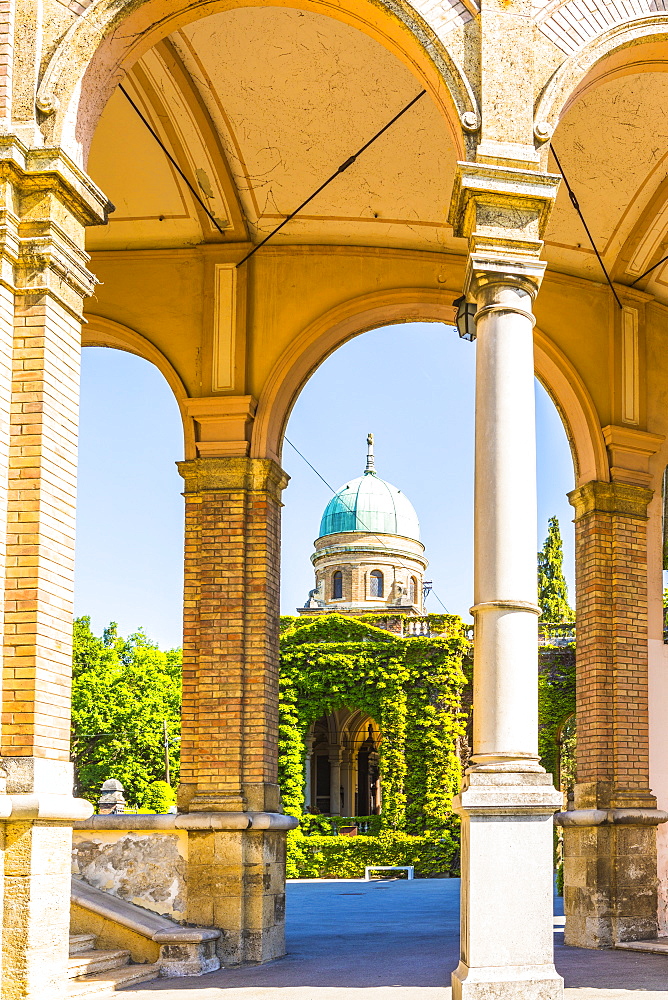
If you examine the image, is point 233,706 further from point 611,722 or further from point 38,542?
point 38,542

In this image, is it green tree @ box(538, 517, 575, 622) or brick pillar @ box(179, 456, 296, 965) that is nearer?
brick pillar @ box(179, 456, 296, 965)

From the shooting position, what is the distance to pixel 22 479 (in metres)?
7.17

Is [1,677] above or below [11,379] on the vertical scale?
below

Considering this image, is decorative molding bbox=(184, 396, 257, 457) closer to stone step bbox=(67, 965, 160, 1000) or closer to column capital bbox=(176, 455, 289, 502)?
column capital bbox=(176, 455, 289, 502)

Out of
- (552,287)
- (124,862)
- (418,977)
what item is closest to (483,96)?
(552,287)

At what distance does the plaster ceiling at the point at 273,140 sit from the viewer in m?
10.7

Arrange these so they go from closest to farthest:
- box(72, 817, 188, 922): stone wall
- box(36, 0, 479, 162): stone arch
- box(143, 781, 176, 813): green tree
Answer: box(36, 0, 479, 162): stone arch
box(72, 817, 188, 922): stone wall
box(143, 781, 176, 813): green tree

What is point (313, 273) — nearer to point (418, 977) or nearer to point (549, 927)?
point (418, 977)

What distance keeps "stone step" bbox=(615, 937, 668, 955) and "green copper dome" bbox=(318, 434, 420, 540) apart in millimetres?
40451

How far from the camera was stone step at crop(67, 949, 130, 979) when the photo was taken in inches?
376

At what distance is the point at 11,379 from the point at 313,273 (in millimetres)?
6297

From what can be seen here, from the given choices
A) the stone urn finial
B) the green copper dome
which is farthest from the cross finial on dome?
the stone urn finial

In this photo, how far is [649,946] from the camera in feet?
37.7

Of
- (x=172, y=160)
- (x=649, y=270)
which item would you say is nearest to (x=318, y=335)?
(x=172, y=160)
